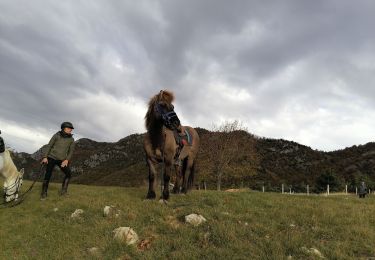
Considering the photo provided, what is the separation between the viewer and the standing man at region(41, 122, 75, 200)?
12.4 metres

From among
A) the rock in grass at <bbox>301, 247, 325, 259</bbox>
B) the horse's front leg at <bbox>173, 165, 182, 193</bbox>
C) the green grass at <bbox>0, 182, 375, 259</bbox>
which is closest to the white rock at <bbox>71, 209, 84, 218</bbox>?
the green grass at <bbox>0, 182, 375, 259</bbox>

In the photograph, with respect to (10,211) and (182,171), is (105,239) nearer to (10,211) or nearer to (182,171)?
(10,211)

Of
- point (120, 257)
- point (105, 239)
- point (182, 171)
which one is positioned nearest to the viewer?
point (120, 257)

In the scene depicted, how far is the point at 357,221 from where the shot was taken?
9016 mm

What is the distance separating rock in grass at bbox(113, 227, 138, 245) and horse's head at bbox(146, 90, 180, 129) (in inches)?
142

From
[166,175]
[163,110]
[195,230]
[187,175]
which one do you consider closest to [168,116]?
[163,110]

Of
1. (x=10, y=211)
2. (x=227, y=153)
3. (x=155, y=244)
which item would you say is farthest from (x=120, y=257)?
(x=227, y=153)

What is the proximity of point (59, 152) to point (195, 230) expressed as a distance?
6905 mm

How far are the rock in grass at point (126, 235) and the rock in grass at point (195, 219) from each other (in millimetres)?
1449

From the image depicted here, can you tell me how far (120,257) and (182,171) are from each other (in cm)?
732

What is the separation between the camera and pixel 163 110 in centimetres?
1041

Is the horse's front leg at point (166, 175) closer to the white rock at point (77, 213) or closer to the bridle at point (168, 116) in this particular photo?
the bridle at point (168, 116)

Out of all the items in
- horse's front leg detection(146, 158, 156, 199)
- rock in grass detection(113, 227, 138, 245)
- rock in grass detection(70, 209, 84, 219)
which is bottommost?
rock in grass detection(113, 227, 138, 245)

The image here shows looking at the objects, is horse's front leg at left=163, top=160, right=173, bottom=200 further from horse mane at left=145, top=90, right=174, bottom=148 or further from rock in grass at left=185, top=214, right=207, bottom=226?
rock in grass at left=185, top=214, right=207, bottom=226
